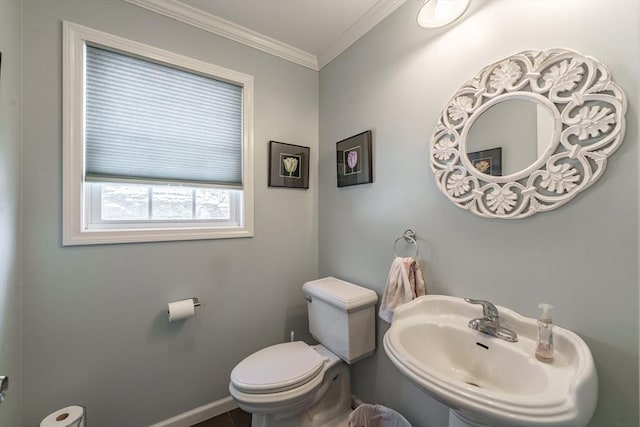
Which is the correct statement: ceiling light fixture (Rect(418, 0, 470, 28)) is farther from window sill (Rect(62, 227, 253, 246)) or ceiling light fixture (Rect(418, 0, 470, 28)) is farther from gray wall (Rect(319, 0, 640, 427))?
window sill (Rect(62, 227, 253, 246))

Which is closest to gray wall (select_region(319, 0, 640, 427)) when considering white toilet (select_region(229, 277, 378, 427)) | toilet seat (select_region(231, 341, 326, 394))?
white toilet (select_region(229, 277, 378, 427))

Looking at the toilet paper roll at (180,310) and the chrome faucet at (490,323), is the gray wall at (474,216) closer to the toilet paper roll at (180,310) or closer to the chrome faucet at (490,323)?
the chrome faucet at (490,323)

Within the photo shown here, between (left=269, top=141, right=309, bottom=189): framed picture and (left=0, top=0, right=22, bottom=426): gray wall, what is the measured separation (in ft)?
3.84

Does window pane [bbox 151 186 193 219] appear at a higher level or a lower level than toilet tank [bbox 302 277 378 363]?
higher

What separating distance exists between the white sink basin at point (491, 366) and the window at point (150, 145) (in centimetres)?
117

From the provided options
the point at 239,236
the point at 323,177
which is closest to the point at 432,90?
the point at 323,177

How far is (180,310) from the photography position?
138cm

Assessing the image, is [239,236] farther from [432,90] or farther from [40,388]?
[432,90]

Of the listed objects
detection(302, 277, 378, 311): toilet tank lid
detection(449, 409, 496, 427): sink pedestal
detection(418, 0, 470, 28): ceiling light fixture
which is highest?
detection(418, 0, 470, 28): ceiling light fixture

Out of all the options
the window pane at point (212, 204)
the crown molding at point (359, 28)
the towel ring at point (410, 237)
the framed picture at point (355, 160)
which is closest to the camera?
the towel ring at point (410, 237)

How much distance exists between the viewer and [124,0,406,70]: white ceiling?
4.61 feet

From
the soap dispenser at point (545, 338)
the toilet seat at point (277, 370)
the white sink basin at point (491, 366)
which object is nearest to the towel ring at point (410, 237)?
the white sink basin at point (491, 366)

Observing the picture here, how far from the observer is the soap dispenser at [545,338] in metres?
0.78

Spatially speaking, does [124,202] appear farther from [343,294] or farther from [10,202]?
[343,294]
